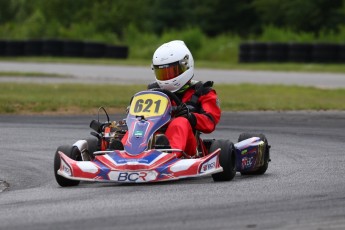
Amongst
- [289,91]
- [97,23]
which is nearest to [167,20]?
[97,23]

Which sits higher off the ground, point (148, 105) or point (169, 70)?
point (169, 70)

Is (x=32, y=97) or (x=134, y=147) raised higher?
(x=134, y=147)

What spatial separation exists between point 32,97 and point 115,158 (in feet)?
36.1

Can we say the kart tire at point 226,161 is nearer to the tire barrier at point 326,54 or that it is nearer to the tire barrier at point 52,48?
the tire barrier at point 326,54

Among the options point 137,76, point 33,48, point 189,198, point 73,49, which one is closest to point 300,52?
point 137,76

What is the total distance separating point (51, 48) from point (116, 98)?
20.8 m

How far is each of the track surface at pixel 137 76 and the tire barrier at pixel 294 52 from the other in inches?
131

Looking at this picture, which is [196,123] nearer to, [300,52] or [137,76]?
[137,76]

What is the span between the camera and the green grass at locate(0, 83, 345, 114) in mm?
18484

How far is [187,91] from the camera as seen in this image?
1044 cm

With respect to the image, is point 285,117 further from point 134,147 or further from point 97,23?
point 97,23

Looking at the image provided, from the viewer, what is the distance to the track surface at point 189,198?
679cm

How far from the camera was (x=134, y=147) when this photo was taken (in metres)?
9.19

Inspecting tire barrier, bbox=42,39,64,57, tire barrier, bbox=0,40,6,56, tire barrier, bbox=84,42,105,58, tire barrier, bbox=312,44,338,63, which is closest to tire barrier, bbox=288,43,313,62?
tire barrier, bbox=312,44,338,63
